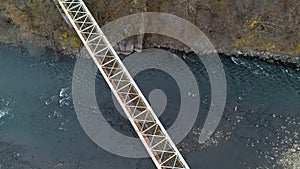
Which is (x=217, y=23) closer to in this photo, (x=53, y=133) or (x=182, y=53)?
(x=182, y=53)

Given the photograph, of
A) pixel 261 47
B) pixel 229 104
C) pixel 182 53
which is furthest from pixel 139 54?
pixel 261 47

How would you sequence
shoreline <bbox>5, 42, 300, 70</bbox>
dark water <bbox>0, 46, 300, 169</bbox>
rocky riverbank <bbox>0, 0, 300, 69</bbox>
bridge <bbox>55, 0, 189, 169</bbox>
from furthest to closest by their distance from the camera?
rocky riverbank <bbox>0, 0, 300, 69</bbox>
shoreline <bbox>5, 42, 300, 70</bbox>
dark water <bbox>0, 46, 300, 169</bbox>
bridge <bbox>55, 0, 189, 169</bbox>

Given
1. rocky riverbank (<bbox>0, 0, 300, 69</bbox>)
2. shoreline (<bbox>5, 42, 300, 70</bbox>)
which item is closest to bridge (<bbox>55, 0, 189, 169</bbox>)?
rocky riverbank (<bbox>0, 0, 300, 69</bbox>)

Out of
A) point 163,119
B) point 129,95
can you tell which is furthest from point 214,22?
point 129,95

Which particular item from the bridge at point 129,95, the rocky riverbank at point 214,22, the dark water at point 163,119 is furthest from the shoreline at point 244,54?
the bridge at point 129,95

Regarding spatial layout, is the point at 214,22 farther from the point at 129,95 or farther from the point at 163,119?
the point at 129,95

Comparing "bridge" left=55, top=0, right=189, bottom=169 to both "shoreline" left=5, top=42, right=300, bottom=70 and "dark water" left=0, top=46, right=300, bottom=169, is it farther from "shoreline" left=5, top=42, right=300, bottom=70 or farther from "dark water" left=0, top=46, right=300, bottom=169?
"shoreline" left=5, top=42, right=300, bottom=70
